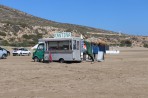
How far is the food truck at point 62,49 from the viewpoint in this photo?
105 feet

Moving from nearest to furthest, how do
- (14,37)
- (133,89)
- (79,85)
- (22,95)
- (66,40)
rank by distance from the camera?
(22,95), (133,89), (79,85), (66,40), (14,37)

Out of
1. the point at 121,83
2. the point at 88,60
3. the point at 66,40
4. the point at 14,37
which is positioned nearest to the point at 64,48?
the point at 66,40

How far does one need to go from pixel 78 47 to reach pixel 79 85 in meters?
16.8

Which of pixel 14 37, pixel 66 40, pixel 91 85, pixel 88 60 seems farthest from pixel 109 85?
pixel 14 37

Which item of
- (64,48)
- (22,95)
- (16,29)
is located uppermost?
(16,29)

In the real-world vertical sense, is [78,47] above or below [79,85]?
above

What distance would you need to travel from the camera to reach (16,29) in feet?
294

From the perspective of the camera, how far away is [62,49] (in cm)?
3238

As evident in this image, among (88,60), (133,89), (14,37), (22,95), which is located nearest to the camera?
(22,95)

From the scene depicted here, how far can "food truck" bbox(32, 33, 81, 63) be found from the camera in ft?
105

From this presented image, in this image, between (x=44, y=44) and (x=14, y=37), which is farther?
(x=14, y=37)

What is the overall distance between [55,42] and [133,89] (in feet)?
59.5

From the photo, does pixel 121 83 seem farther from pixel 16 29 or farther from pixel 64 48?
pixel 16 29

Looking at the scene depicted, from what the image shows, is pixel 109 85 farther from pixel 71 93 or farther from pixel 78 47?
pixel 78 47
